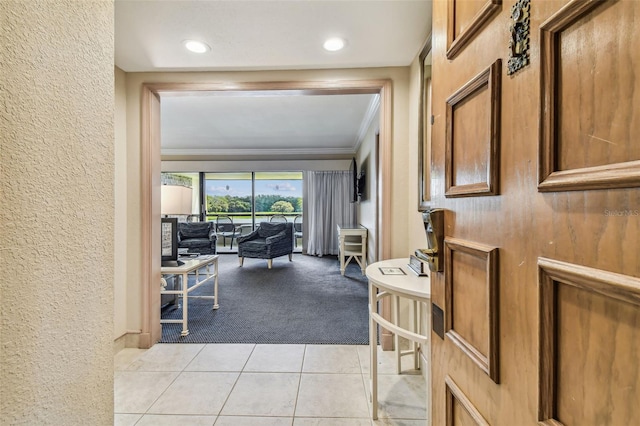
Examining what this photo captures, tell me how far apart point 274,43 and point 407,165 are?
1.31m

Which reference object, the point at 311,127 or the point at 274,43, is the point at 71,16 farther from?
the point at 311,127

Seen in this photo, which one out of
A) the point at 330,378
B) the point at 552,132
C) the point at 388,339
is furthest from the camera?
the point at 388,339

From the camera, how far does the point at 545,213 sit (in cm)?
43

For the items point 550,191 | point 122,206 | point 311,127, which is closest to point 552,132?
point 550,191

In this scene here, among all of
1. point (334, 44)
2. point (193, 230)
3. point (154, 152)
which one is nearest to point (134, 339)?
point (154, 152)

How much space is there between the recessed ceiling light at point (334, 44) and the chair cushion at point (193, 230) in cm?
470

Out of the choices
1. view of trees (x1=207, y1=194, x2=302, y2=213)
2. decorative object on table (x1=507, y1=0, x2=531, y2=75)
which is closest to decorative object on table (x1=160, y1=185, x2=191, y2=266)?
decorative object on table (x1=507, y1=0, x2=531, y2=75)

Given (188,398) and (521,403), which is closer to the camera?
(521,403)

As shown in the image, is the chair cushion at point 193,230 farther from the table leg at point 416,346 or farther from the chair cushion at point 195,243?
the table leg at point 416,346

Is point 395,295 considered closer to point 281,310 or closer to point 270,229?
point 281,310

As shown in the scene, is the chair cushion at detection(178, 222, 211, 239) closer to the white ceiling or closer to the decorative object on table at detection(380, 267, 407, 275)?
the white ceiling

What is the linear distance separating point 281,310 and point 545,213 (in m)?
2.94

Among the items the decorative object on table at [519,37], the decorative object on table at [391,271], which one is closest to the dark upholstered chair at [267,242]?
the decorative object on table at [391,271]

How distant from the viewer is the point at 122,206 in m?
2.23
